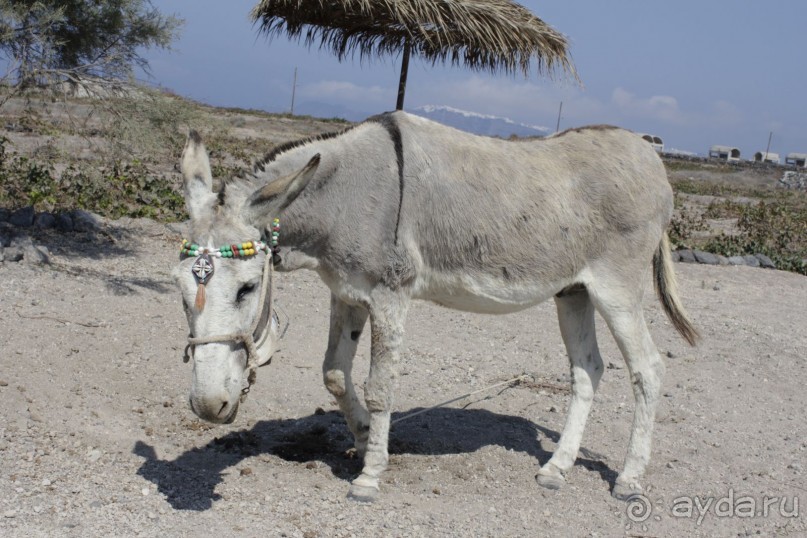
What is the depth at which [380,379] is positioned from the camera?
4.64 meters

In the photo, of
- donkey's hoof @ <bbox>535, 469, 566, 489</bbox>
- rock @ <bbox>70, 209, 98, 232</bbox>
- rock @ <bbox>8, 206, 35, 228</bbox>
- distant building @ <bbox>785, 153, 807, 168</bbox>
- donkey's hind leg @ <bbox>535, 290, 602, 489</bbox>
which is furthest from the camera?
distant building @ <bbox>785, 153, 807, 168</bbox>

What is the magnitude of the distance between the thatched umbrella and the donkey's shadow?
15.1ft

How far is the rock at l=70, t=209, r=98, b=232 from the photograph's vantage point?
9898 millimetres

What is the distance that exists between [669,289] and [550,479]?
1762 mm

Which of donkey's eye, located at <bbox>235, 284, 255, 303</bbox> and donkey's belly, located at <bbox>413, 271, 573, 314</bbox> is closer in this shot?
donkey's eye, located at <bbox>235, 284, 255, 303</bbox>

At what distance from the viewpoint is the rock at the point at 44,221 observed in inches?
382

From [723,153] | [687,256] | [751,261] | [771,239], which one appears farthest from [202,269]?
[723,153]

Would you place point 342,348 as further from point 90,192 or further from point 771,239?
point 771,239

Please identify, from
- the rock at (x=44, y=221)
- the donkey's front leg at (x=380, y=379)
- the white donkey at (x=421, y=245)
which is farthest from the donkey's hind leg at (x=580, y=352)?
the rock at (x=44, y=221)

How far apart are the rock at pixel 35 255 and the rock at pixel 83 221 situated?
1.82 meters

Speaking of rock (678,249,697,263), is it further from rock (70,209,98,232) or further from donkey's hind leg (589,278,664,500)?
rock (70,209,98,232)

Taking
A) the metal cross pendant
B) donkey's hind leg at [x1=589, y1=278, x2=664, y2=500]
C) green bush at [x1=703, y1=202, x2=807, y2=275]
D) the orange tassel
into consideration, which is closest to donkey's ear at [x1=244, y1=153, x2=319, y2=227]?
the metal cross pendant

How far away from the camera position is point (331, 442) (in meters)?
5.57

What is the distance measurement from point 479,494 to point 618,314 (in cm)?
149
